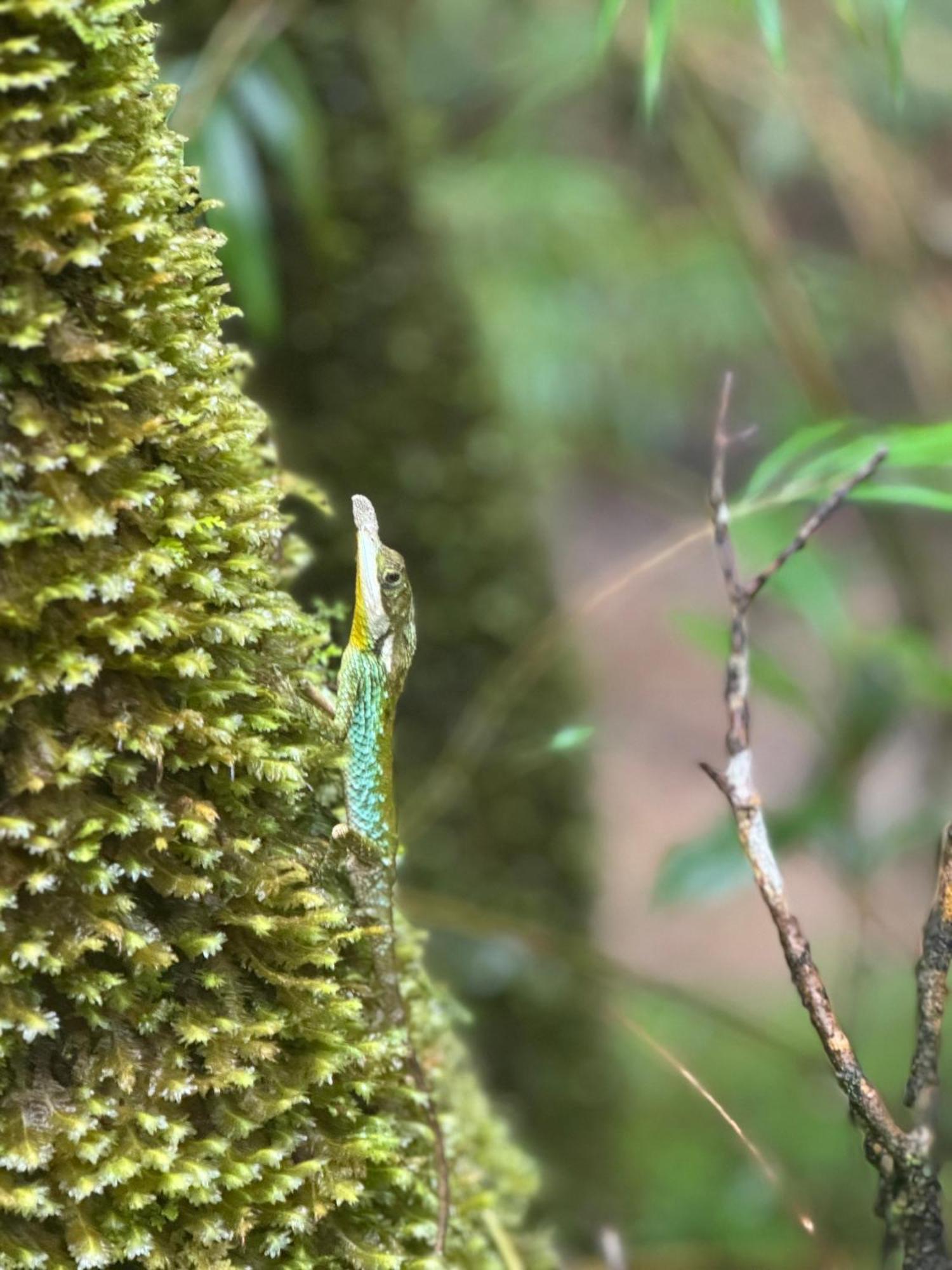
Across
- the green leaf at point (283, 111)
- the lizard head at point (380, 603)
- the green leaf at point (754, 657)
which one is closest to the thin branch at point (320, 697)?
the lizard head at point (380, 603)

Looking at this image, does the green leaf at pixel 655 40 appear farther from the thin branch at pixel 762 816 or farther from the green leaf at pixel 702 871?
the green leaf at pixel 702 871

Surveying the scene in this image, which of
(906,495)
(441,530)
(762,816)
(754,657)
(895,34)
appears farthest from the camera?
(441,530)

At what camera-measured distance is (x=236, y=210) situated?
194 centimetres

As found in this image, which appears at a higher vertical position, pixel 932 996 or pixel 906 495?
pixel 906 495

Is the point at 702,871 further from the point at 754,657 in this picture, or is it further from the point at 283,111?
the point at 283,111

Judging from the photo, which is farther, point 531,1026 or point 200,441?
point 531,1026

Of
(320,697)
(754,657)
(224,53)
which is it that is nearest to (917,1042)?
(320,697)

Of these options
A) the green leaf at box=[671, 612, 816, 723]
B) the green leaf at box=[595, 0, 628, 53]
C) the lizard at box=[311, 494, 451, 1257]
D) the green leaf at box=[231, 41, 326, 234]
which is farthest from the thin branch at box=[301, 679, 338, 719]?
the green leaf at box=[231, 41, 326, 234]

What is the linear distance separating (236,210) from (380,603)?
0.87 metres

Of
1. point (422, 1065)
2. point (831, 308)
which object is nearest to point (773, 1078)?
point (831, 308)

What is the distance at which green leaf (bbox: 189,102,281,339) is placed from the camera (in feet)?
6.38

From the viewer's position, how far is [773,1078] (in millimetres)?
4773

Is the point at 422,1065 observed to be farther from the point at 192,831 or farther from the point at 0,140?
the point at 0,140

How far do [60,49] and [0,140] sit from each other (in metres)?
0.08
